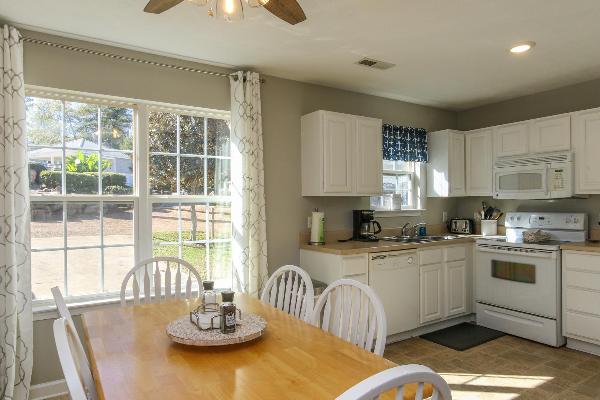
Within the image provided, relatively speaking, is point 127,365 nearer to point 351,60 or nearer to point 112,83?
point 112,83

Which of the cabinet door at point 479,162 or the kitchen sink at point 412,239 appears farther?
the cabinet door at point 479,162

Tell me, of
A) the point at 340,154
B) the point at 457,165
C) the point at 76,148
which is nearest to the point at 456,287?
the point at 457,165

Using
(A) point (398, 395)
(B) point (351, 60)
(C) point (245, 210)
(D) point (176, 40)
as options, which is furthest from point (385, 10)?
(A) point (398, 395)

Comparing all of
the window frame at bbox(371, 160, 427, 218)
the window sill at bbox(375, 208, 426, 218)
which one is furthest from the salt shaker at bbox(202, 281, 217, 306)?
the window frame at bbox(371, 160, 427, 218)

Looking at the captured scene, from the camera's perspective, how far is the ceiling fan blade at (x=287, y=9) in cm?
178

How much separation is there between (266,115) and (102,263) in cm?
184

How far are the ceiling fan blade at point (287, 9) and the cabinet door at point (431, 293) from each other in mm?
2781

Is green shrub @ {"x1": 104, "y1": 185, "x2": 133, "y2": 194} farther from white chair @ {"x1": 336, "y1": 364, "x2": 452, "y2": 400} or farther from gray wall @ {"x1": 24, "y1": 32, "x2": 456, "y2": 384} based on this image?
white chair @ {"x1": 336, "y1": 364, "x2": 452, "y2": 400}

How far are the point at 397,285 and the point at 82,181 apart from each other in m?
2.78

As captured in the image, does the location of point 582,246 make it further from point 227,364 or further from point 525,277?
point 227,364

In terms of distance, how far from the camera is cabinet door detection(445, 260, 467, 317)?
415 cm

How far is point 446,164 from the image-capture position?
4715 millimetres

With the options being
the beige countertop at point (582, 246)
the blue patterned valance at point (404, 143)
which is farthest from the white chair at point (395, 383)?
the blue patterned valance at point (404, 143)

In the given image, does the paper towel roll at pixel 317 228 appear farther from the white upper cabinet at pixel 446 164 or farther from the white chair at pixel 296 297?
the white upper cabinet at pixel 446 164
